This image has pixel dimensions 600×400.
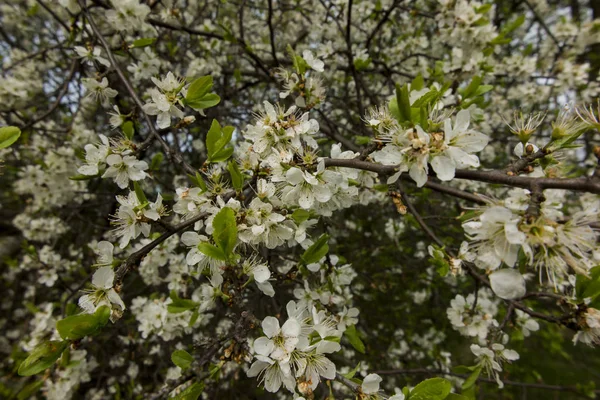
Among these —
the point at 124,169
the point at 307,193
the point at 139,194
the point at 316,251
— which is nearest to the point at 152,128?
the point at 124,169

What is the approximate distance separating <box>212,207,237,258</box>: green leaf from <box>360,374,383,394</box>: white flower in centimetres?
64

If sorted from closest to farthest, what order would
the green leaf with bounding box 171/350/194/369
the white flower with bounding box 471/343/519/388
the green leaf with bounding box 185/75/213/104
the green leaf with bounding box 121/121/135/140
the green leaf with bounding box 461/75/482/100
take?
the green leaf with bounding box 171/350/194/369 → the green leaf with bounding box 185/75/213/104 → the green leaf with bounding box 121/121/135/140 → the white flower with bounding box 471/343/519/388 → the green leaf with bounding box 461/75/482/100

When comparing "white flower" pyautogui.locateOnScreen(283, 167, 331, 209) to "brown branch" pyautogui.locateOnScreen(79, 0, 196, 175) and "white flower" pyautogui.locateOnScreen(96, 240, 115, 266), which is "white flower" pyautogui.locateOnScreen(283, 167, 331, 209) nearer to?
"brown branch" pyautogui.locateOnScreen(79, 0, 196, 175)

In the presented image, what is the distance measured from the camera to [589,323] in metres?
1.14

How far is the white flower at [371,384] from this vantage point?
1.12 metres

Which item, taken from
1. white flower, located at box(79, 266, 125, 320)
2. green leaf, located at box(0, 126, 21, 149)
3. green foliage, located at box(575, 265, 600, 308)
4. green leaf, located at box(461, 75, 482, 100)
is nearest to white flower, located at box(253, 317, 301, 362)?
white flower, located at box(79, 266, 125, 320)

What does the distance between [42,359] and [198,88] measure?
114 centimetres

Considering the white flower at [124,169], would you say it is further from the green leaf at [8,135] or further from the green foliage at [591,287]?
the green foliage at [591,287]

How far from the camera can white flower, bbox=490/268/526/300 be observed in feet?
3.03

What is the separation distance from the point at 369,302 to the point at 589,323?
3.28 meters

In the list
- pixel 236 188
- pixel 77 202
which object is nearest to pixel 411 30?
pixel 236 188

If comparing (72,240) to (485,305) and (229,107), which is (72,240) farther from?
(485,305)

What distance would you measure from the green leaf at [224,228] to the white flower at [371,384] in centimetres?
64

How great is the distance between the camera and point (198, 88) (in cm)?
146
